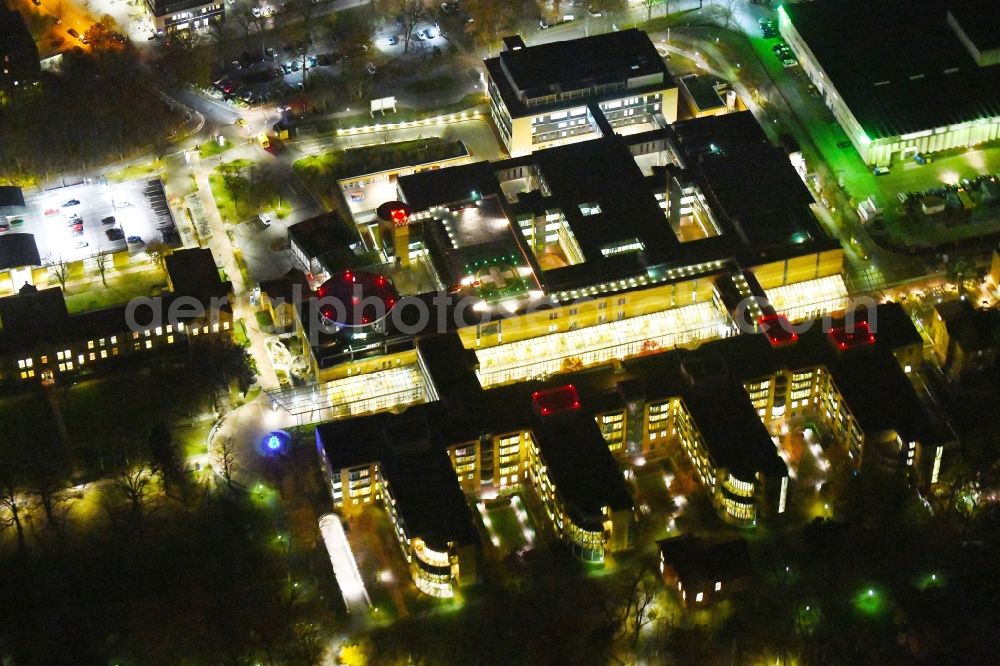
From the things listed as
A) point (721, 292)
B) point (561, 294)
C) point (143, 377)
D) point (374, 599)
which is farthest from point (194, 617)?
point (721, 292)

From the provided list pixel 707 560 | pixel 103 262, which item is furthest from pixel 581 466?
pixel 103 262

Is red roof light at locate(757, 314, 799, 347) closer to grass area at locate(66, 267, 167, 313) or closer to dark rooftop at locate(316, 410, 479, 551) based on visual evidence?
dark rooftop at locate(316, 410, 479, 551)

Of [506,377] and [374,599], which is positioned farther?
[506,377]

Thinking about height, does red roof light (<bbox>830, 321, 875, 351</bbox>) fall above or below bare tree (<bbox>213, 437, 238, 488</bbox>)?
below

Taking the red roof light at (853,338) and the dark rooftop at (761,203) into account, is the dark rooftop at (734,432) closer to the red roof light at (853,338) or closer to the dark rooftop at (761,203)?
the red roof light at (853,338)

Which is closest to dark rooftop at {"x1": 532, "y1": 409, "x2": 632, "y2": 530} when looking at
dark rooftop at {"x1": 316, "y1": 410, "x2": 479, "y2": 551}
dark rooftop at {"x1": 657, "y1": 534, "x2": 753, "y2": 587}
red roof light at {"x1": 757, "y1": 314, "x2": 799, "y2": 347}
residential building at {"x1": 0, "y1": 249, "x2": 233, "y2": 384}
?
dark rooftop at {"x1": 657, "y1": 534, "x2": 753, "y2": 587}

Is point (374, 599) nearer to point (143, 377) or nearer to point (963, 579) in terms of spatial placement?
point (143, 377)

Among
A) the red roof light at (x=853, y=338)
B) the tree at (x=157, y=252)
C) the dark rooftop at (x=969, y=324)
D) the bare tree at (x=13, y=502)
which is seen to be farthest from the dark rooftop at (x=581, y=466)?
the tree at (x=157, y=252)
